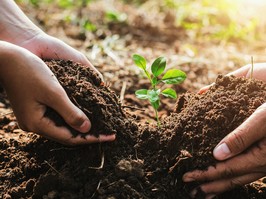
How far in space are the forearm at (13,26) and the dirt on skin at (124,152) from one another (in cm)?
36

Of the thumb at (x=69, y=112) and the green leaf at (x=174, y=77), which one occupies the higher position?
the green leaf at (x=174, y=77)

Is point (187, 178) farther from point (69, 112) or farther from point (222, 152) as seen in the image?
point (69, 112)

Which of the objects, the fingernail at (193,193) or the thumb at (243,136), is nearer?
the thumb at (243,136)

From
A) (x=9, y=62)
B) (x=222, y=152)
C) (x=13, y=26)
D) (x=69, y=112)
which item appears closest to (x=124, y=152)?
(x=69, y=112)

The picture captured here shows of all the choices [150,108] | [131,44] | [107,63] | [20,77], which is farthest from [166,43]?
[20,77]

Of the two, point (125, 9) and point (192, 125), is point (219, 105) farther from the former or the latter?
point (125, 9)

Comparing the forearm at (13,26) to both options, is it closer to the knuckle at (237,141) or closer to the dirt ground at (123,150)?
the dirt ground at (123,150)

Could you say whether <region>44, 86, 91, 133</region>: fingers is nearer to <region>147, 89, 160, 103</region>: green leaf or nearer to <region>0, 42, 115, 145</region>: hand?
<region>0, 42, 115, 145</region>: hand

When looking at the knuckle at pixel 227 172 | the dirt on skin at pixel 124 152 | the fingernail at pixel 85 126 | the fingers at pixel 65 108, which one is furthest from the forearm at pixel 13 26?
the knuckle at pixel 227 172

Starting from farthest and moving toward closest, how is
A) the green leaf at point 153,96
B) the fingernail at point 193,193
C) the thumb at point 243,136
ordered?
the green leaf at point 153,96, the fingernail at point 193,193, the thumb at point 243,136

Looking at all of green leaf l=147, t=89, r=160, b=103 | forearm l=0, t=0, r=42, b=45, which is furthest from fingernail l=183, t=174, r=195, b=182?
forearm l=0, t=0, r=42, b=45

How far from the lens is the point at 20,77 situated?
1663 mm

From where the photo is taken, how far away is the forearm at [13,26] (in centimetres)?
219

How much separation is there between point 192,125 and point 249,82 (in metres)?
0.36
